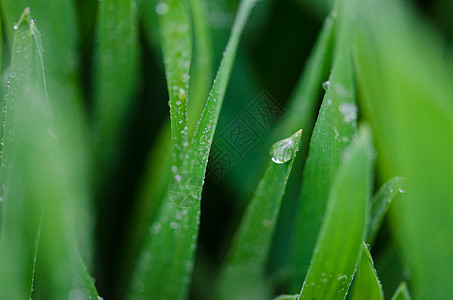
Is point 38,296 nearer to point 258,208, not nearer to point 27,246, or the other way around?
point 27,246

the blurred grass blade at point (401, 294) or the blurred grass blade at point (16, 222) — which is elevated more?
the blurred grass blade at point (16, 222)

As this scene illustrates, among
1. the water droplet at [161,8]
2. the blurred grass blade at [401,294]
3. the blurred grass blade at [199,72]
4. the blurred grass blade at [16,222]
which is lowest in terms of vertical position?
the blurred grass blade at [401,294]

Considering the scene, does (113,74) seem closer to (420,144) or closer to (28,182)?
(28,182)

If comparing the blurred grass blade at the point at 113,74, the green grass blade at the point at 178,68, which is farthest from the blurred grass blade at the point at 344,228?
the blurred grass blade at the point at 113,74

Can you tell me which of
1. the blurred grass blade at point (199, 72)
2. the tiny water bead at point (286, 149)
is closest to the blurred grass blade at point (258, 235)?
the tiny water bead at point (286, 149)

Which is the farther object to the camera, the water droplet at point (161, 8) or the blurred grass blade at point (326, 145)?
the water droplet at point (161, 8)

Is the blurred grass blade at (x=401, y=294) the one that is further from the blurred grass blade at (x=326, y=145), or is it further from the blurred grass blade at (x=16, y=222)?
the blurred grass blade at (x=16, y=222)

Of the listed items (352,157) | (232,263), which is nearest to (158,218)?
(232,263)
